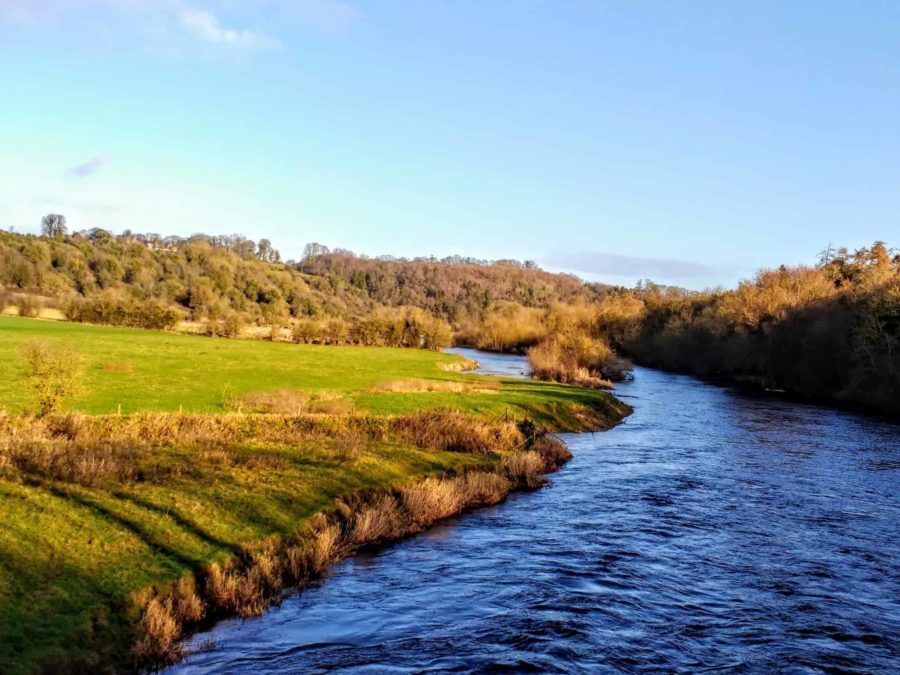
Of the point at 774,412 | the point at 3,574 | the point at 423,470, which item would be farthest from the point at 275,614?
the point at 774,412

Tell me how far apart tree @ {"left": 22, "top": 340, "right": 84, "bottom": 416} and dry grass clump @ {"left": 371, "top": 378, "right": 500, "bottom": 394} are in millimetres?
22295

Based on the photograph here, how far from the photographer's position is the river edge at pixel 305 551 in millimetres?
11770

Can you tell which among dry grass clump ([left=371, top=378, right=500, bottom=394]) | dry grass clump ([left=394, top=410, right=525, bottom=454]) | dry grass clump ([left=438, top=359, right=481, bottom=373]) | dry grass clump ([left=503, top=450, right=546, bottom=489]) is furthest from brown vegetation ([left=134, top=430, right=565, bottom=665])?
dry grass clump ([left=438, top=359, right=481, bottom=373])

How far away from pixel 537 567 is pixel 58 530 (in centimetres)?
1085

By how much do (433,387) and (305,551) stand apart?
110 ft

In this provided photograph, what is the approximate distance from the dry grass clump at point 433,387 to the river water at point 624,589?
20.1 meters

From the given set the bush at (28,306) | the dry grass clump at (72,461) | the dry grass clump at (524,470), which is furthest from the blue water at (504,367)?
the bush at (28,306)

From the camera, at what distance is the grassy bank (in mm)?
11508

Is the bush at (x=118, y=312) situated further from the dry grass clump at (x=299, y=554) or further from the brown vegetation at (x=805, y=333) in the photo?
the dry grass clump at (x=299, y=554)

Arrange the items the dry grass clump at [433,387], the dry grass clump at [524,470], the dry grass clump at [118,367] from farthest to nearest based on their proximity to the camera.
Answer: the dry grass clump at [433,387] → the dry grass clump at [118,367] → the dry grass clump at [524,470]

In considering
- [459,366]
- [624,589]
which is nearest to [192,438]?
[624,589]

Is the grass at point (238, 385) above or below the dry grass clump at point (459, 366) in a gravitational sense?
below

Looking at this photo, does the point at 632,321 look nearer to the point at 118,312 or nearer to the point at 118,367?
the point at 118,312

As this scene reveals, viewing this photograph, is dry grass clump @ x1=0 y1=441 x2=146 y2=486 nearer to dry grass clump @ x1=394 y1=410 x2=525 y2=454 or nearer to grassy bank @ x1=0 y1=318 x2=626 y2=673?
grassy bank @ x1=0 y1=318 x2=626 y2=673
